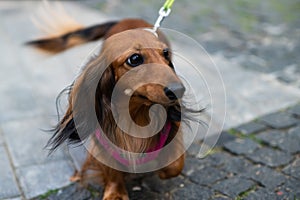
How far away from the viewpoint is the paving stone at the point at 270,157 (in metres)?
2.62

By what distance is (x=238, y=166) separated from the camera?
8.59 ft

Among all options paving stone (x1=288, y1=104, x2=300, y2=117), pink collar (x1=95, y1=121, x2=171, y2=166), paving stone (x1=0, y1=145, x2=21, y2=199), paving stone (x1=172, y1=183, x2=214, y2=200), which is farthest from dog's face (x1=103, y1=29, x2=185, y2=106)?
paving stone (x1=288, y1=104, x2=300, y2=117)

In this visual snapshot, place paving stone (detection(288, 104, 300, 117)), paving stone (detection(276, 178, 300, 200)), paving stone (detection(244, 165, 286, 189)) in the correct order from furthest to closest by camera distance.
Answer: paving stone (detection(288, 104, 300, 117)), paving stone (detection(244, 165, 286, 189)), paving stone (detection(276, 178, 300, 200))

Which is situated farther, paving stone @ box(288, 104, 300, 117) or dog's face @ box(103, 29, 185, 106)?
paving stone @ box(288, 104, 300, 117)

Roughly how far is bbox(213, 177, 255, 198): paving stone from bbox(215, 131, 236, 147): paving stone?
39 cm

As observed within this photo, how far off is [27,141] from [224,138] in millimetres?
1245

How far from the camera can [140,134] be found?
2154 mm

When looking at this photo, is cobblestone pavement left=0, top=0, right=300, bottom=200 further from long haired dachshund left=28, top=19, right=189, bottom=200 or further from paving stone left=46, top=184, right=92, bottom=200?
long haired dachshund left=28, top=19, right=189, bottom=200

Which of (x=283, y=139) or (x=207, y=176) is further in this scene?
(x=283, y=139)

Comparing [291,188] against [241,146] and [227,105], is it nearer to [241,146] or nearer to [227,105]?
[241,146]

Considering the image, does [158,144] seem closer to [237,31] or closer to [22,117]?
[22,117]

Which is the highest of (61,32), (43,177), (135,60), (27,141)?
(135,60)

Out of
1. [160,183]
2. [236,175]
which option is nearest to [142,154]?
[160,183]

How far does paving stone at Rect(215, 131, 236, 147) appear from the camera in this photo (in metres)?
2.86
